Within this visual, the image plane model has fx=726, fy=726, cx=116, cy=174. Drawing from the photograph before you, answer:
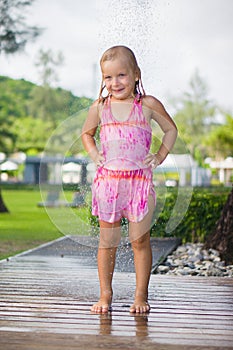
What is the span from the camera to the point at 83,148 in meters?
3.59

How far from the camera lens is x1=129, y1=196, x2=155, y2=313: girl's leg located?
3289 mm

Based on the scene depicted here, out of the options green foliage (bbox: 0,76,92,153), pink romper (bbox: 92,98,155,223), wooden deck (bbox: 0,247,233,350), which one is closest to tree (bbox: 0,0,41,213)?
wooden deck (bbox: 0,247,233,350)

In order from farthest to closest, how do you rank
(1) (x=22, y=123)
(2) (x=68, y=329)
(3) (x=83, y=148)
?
(1) (x=22, y=123)
(3) (x=83, y=148)
(2) (x=68, y=329)

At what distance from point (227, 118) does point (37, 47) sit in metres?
10.6

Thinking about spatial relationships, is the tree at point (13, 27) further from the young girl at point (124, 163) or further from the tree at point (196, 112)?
the tree at point (196, 112)

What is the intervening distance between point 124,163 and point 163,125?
289mm

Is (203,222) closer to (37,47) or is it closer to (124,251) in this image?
(124,251)

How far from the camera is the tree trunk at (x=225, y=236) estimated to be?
245 inches

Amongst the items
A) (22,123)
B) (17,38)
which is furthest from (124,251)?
(22,123)

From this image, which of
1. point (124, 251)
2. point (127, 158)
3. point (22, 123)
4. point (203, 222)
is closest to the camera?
point (127, 158)

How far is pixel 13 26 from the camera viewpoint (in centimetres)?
1409

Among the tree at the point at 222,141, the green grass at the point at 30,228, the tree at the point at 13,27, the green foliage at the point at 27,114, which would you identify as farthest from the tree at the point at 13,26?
the green foliage at the point at 27,114

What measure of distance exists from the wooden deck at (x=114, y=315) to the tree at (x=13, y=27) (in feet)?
32.6

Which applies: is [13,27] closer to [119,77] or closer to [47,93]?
[119,77]
